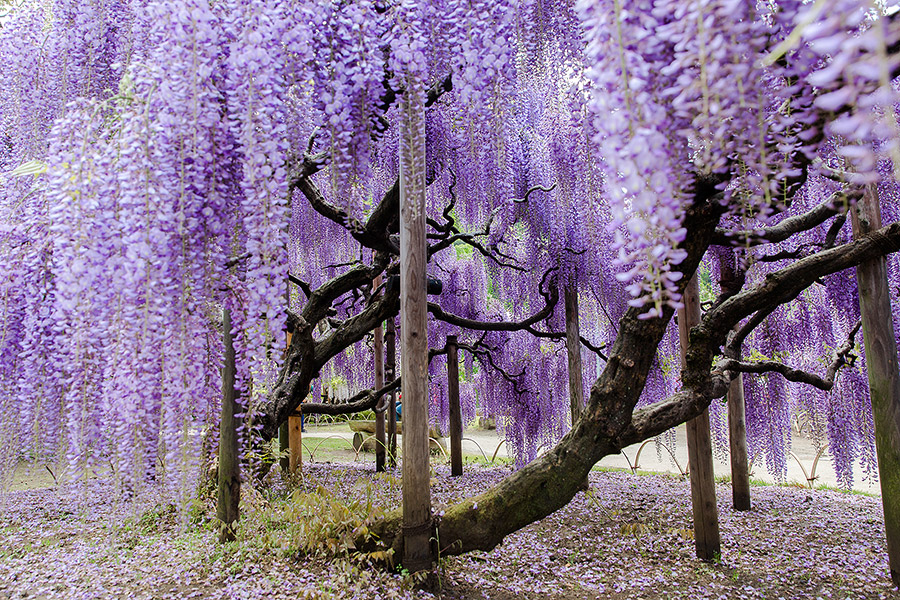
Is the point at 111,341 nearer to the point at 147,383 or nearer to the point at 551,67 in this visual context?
the point at 147,383

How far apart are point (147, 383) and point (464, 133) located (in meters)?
1.62

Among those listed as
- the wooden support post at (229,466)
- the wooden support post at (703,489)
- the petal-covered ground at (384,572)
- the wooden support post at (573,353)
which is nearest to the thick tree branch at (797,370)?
the wooden support post at (703,489)

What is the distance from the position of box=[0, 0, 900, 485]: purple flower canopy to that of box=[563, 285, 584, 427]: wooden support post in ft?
7.42

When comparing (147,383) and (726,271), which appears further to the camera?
(726,271)

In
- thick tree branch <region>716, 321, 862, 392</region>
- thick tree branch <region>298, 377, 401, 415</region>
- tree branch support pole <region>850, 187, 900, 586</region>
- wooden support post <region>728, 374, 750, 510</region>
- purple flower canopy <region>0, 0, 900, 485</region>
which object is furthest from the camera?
thick tree branch <region>298, 377, 401, 415</region>

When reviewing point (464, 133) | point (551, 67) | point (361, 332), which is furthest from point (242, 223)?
point (361, 332)

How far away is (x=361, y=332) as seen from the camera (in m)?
4.07

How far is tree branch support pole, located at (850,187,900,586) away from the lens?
258 cm

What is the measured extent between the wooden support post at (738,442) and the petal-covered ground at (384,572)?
0.55ft

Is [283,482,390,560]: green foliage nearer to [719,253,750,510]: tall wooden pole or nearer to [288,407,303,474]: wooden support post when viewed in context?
[288,407,303,474]: wooden support post

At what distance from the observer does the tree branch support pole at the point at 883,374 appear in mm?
2584

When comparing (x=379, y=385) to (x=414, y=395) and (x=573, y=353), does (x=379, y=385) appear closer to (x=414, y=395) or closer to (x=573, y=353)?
(x=573, y=353)

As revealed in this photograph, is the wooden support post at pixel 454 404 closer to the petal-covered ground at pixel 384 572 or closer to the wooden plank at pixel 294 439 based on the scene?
the wooden plank at pixel 294 439

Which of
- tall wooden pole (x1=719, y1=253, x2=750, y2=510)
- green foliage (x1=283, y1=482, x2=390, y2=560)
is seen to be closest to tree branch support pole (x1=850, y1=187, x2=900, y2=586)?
tall wooden pole (x1=719, y1=253, x2=750, y2=510)
